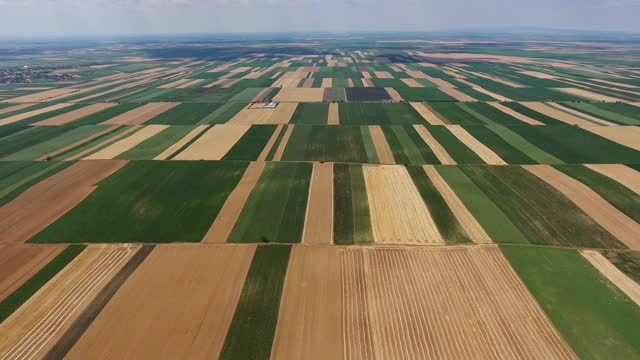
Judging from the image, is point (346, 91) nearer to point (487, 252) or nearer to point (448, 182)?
point (448, 182)

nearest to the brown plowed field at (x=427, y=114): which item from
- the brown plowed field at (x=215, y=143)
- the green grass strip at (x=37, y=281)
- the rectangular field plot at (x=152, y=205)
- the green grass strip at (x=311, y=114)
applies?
the green grass strip at (x=311, y=114)

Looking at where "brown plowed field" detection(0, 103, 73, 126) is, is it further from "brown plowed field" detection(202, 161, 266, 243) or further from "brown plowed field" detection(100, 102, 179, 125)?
"brown plowed field" detection(202, 161, 266, 243)

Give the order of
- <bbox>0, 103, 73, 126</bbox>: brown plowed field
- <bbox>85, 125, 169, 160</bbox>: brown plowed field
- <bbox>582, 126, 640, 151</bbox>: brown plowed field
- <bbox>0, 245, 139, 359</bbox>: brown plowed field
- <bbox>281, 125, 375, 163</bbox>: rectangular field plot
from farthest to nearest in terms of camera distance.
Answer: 1. <bbox>0, 103, 73, 126</bbox>: brown plowed field
2. <bbox>582, 126, 640, 151</bbox>: brown plowed field
3. <bbox>85, 125, 169, 160</bbox>: brown plowed field
4. <bbox>281, 125, 375, 163</bbox>: rectangular field plot
5. <bbox>0, 245, 139, 359</bbox>: brown plowed field

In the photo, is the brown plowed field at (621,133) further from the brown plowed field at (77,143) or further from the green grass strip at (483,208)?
the brown plowed field at (77,143)

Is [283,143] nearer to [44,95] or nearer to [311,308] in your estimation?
[311,308]

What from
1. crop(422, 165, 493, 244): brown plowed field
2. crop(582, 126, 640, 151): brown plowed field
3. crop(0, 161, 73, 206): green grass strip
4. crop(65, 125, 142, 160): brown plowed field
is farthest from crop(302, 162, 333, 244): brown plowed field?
crop(582, 126, 640, 151): brown plowed field

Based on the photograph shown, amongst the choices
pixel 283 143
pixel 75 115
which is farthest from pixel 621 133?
pixel 75 115
